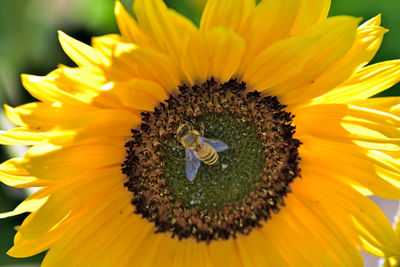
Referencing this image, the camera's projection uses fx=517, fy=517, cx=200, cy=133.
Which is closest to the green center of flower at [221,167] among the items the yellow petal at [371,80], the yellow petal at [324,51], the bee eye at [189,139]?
the bee eye at [189,139]

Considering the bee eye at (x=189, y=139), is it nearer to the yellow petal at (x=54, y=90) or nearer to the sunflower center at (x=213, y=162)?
the sunflower center at (x=213, y=162)

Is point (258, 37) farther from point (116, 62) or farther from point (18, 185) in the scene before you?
point (18, 185)

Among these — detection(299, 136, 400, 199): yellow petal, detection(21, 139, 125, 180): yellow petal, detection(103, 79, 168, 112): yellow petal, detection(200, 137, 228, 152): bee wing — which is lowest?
detection(299, 136, 400, 199): yellow petal

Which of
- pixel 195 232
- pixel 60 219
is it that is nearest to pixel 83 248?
pixel 60 219

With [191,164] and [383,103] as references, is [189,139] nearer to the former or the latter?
[191,164]

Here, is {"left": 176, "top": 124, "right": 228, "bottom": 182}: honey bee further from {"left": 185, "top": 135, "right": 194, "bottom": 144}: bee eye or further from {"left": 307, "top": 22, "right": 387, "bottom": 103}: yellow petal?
{"left": 307, "top": 22, "right": 387, "bottom": 103}: yellow petal

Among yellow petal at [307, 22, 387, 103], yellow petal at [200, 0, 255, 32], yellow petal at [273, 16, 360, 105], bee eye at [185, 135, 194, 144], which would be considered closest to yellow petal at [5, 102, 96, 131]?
bee eye at [185, 135, 194, 144]
